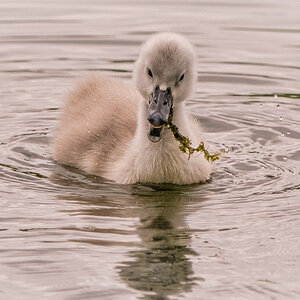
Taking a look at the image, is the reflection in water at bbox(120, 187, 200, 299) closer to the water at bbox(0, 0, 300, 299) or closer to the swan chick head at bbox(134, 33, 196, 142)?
the water at bbox(0, 0, 300, 299)

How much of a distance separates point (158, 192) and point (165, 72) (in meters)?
1.00

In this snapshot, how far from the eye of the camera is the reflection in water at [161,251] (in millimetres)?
6152

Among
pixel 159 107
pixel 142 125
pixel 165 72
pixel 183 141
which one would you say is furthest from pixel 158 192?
pixel 165 72

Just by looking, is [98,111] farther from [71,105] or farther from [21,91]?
[21,91]

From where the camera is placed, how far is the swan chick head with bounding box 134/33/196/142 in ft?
26.1

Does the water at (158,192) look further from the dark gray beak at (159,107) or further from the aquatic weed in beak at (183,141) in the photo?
the dark gray beak at (159,107)

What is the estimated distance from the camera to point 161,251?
22.2 ft

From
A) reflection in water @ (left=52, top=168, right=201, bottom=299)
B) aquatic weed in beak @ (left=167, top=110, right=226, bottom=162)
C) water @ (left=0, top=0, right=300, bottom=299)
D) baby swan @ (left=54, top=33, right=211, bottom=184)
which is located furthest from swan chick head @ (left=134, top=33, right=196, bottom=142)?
water @ (left=0, top=0, right=300, bottom=299)

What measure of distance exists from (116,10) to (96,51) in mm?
2971

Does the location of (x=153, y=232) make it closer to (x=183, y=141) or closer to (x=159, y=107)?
(x=159, y=107)

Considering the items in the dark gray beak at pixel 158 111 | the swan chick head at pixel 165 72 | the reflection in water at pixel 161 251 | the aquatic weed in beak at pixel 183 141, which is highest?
the swan chick head at pixel 165 72

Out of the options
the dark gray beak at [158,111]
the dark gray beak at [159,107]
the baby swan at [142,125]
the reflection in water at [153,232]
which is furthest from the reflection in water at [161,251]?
the dark gray beak at [159,107]

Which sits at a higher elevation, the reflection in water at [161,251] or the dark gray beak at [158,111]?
the dark gray beak at [158,111]

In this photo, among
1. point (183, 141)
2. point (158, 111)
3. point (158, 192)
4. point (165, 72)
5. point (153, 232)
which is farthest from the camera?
point (183, 141)
